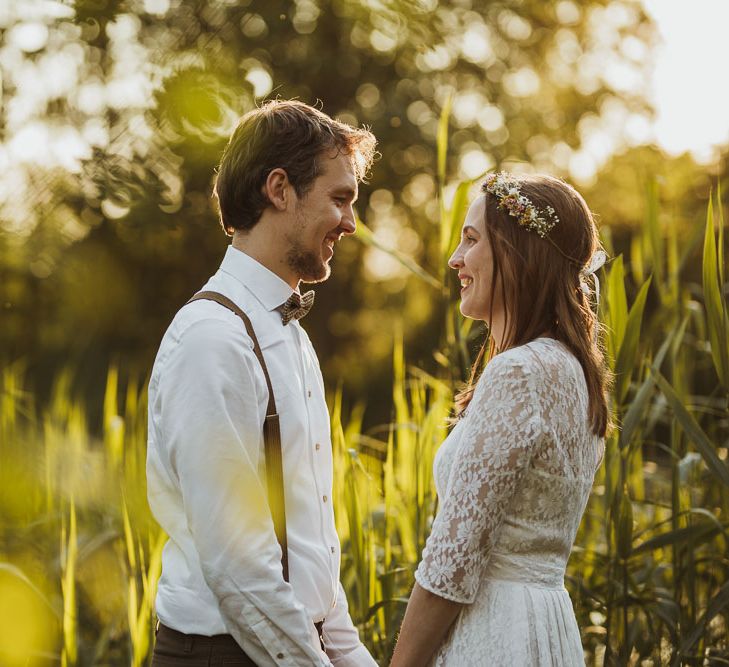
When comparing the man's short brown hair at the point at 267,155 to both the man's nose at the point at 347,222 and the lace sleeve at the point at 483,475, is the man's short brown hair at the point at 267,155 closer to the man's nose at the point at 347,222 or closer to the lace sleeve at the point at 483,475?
the man's nose at the point at 347,222

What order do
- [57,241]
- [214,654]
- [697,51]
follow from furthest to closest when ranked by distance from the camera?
[697,51] < [214,654] < [57,241]

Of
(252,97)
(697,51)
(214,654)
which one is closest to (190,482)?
(214,654)

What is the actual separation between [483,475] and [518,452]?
0.07m

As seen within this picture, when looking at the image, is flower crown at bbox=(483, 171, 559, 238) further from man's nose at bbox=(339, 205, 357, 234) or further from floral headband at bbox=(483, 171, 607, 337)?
man's nose at bbox=(339, 205, 357, 234)

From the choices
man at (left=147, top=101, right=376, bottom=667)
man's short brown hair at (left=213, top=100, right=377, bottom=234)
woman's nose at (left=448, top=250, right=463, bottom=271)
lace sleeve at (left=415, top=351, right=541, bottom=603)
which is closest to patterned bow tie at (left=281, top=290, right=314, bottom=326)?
man at (left=147, top=101, right=376, bottom=667)

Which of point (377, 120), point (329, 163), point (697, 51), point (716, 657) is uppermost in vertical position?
point (377, 120)

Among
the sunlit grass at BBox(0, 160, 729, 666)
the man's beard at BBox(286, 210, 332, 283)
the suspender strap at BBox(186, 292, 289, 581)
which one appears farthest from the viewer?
the sunlit grass at BBox(0, 160, 729, 666)

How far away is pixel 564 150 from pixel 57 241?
12098mm

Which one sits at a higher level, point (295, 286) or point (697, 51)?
point (697, 51)

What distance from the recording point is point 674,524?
2521 millimetres

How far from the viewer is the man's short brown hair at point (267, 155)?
1.82m

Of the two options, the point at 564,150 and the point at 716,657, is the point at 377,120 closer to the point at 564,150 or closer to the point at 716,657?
the point at 564,150

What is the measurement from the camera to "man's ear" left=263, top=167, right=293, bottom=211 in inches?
→ 71.2

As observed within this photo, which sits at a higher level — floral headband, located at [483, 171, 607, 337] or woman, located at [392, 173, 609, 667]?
floral headband, located at [483, 171, 607, 337]
